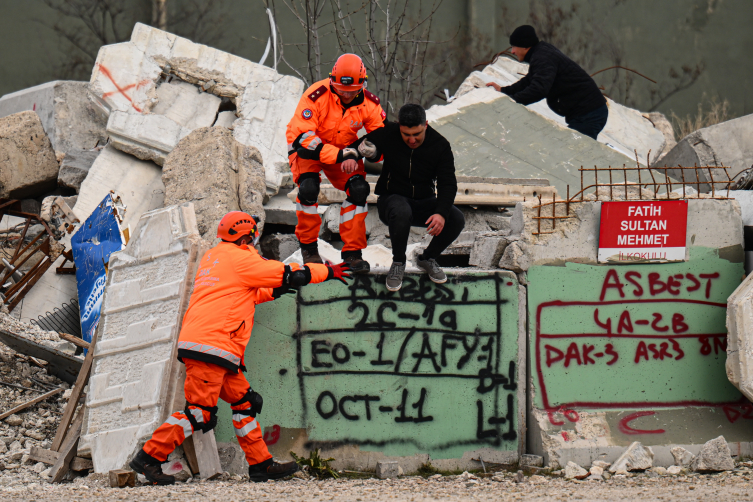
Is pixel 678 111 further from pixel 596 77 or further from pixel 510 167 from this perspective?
pixel 510 167

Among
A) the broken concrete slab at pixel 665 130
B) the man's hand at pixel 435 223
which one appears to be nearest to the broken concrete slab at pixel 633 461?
the man's hand at pixel 435 223

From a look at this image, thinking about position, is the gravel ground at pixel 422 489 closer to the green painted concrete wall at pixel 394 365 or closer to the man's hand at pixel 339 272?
the green painted concrete wall at pixel 394 365

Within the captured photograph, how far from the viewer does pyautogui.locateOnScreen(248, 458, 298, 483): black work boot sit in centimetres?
529

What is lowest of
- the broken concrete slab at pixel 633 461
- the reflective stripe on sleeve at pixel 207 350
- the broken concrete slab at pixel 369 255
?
the broken concrete slab at pixel 633 461

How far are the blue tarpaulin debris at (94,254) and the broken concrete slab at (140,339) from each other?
5.37 ft

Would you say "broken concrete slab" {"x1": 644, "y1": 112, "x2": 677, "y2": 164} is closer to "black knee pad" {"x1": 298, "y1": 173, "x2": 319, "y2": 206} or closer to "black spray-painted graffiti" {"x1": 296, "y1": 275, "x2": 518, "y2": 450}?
"black spray-painted graffiti" {"x1": 296, "y1": 275, "x2": 518, "y2": 450}

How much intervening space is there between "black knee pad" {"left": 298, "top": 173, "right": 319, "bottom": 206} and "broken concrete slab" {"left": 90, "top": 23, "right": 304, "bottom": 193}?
349 cm

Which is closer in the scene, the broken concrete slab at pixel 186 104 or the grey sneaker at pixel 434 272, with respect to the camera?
the grey sneaker at pixel 434 272

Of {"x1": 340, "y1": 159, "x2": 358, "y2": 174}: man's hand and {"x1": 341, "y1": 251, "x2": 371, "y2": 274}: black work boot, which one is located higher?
{"x1": 340, "y1": 159, "x2": 358, "y2": 174}: man's hand

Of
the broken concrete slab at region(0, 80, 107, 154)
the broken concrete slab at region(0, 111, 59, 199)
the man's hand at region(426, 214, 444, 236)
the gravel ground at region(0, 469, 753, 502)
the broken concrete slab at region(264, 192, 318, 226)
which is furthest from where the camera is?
the broken concrete slab at region(0, 80, 107, 154)

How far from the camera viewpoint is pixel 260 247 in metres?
8.16

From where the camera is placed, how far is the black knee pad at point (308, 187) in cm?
581

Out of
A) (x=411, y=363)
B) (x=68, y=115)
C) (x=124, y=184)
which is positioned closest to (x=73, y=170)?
(x=124, y=184)

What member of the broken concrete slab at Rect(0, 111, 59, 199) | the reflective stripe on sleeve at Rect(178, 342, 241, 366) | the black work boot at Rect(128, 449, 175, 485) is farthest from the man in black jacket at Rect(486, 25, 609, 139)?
the black work boot at Rect(128, 449, 175, 485)
